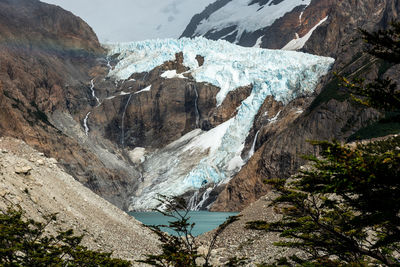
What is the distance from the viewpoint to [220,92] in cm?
15862

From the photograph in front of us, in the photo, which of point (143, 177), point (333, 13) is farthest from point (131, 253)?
point (333, 13)

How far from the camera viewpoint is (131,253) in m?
23.7

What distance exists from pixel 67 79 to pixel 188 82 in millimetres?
52344

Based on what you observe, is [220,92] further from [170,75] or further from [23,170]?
[23,170]

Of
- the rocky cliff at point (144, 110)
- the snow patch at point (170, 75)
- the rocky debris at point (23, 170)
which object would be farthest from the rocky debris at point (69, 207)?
the snow patch at point (170, 75)

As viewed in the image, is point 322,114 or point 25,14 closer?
point 322,114

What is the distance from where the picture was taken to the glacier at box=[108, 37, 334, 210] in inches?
4459

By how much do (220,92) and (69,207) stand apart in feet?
445

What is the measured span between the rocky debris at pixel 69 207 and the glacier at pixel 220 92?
72.6 metres

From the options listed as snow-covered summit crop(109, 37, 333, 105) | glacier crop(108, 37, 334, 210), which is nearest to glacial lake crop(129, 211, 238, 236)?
glacier crop(108, 37, 334, 210)

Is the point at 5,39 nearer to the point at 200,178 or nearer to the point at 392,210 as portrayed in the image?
the point at 200,178

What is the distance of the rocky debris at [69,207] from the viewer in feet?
73.4

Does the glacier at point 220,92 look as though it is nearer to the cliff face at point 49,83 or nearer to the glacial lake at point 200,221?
the cliff face at point 49,83

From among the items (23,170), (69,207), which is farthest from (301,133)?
(23,170)
